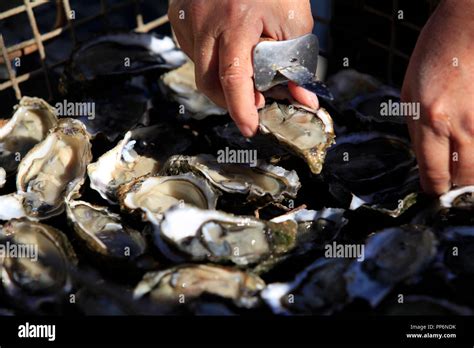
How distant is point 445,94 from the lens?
1.24 meters

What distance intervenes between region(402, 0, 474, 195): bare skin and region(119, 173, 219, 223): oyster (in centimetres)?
46

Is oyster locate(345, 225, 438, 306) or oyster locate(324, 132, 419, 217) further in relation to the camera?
oyster locate(324, 132, 419, 217)

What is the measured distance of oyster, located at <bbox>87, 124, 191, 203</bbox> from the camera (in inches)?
59.2

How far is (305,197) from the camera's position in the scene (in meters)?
1.55

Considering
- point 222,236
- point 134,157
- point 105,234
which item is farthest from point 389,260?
point 134,157

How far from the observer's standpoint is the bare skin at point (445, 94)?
4.04 feet

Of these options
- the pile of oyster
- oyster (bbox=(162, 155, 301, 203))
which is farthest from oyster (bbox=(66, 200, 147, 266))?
oyster (bbox=(162, 155, 301, 203))

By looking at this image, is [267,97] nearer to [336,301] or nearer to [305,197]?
[305,197]

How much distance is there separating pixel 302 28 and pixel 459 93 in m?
0.42

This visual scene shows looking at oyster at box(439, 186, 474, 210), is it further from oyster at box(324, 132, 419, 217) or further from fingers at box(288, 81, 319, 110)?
fingers at box(288, 81, 319, 110)

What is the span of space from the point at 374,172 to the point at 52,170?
785 mm

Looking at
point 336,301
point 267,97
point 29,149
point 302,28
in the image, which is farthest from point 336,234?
point 29,149

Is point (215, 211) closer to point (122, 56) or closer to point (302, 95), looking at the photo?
point (302, 95)

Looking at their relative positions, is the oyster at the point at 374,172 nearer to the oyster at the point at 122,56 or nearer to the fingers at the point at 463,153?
the fingers at the point at 463,153
